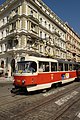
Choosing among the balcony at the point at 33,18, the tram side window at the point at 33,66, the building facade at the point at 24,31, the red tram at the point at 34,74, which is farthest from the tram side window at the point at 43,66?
the balcony at the point at 33,18

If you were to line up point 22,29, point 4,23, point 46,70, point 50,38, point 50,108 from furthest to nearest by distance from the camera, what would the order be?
point 50,38, point 4,23, point 22,29, point 46,70, point 50,108

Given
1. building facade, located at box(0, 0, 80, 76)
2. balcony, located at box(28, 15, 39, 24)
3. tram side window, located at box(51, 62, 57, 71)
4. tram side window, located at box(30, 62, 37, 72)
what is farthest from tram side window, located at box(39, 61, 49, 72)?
balcony, located at box(28, 15, 39, 24)

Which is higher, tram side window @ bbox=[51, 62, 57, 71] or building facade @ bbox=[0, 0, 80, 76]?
building facade @ bbox=[0, 0, 80, 76]

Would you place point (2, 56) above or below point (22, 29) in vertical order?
below

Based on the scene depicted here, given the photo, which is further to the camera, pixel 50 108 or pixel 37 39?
pixel 37 39

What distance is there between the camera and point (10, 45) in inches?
1437

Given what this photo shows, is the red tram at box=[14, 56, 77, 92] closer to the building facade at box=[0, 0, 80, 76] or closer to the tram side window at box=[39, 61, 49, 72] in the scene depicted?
the tram side window at box=[39, 61, 49, 72]

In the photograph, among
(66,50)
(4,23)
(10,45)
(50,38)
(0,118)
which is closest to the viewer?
(0,118)

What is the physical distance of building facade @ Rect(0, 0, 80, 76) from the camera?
33094 mm

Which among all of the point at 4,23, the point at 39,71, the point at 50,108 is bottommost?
the point at 50,108

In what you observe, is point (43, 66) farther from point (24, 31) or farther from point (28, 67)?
point (24, 31)

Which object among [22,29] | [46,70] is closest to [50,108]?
[46,70]

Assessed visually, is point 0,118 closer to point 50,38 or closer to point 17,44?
point 17,44

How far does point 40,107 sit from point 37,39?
95.5ft
